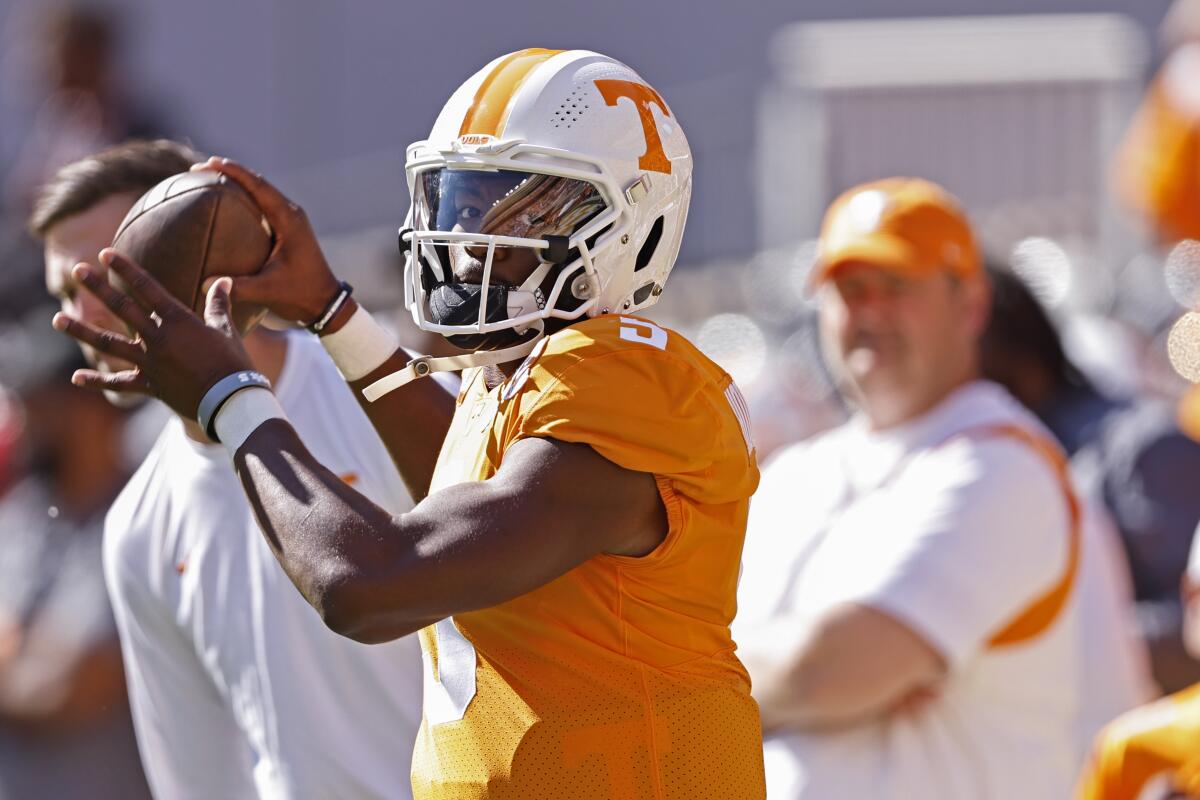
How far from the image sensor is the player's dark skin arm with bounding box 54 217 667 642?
222cm

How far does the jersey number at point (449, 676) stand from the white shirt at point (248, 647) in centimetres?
79

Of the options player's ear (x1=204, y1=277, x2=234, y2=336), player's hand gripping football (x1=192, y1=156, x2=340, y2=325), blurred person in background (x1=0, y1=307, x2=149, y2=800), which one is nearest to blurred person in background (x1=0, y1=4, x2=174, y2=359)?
blurred person in background (x1=0, y1=307, x2=149, y2=800)

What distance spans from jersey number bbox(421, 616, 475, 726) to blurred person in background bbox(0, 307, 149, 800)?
2722 mm

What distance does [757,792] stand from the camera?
2.57 metres

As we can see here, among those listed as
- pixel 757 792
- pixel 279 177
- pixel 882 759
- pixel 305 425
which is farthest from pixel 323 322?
pixel 279 177

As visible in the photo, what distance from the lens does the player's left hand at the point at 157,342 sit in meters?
2.42

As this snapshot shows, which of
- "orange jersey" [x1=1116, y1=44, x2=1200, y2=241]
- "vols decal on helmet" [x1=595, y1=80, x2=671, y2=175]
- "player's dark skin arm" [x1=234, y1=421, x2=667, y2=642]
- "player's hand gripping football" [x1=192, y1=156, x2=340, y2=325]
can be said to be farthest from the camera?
"orange jersey" [x1=1116, y1=44, x2=1200, y2=241]

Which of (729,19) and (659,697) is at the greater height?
(659,697)

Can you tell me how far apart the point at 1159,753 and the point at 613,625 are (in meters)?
1.20

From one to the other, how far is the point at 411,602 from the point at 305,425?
1296 mm

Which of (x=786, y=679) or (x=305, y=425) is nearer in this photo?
(x=305, y=425)

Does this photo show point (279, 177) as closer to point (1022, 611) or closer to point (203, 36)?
point (203, 36)

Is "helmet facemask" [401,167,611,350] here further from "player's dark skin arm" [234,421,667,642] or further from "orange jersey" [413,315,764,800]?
"player's dark skin arm" [234,421,667,642]

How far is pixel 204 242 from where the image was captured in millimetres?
2871
